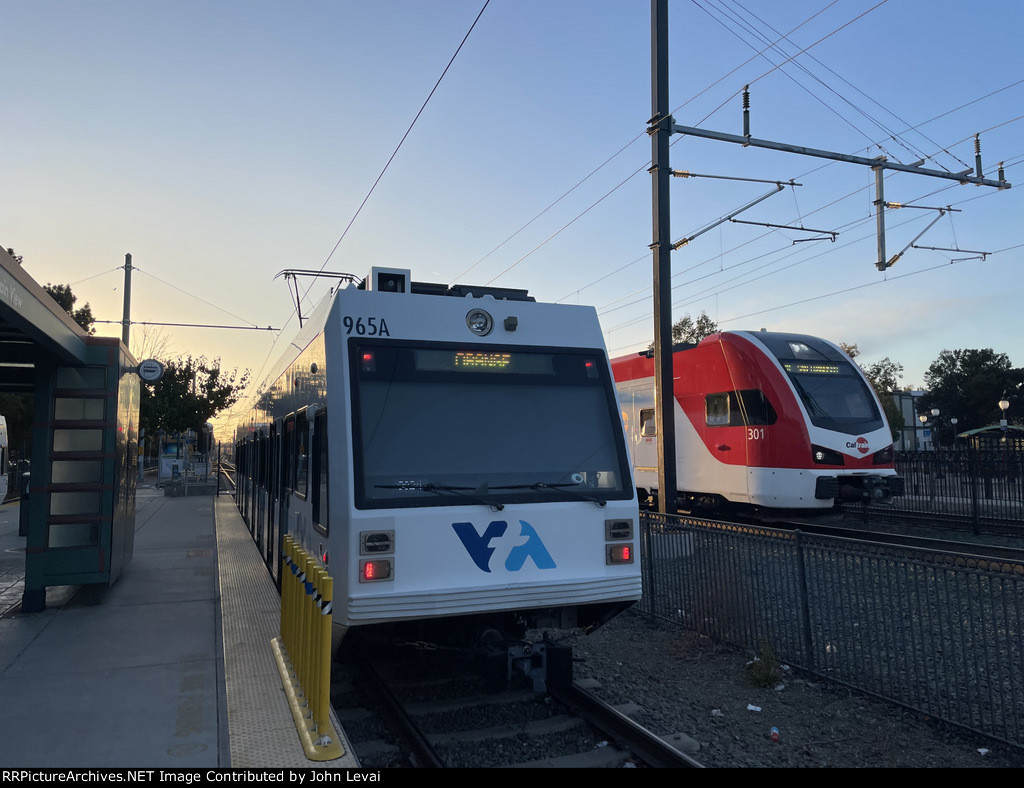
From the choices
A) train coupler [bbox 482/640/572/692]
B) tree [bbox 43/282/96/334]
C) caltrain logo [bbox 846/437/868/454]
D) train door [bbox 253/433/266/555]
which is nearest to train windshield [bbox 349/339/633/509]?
train coupler [bbox 482/640/572/692]

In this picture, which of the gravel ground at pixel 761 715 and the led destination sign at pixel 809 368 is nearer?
the gravel ground at pixel 761 715

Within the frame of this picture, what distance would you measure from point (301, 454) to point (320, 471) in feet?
3.87

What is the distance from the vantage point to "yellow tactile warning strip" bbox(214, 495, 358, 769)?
4.43m

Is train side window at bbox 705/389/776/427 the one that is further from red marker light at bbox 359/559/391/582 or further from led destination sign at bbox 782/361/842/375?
red marker light at bbox 359/559/391/582

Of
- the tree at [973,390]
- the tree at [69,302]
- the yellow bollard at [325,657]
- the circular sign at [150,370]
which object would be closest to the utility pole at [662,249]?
the yellow bollard at [325,657]

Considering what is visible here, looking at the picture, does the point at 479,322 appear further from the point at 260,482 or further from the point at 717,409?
the point at 717,409

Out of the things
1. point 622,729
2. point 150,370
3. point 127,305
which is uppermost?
point 127,305

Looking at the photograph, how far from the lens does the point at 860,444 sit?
13.2m

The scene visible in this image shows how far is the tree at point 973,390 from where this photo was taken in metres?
75.4

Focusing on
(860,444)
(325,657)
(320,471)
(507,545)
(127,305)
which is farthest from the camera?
(127,305)

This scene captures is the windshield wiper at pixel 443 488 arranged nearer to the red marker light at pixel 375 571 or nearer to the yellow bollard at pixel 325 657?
the red marker light at pixel 375 571

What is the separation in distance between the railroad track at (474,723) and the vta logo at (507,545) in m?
0.70

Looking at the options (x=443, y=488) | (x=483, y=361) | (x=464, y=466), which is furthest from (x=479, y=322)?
(x=443, y=488)
